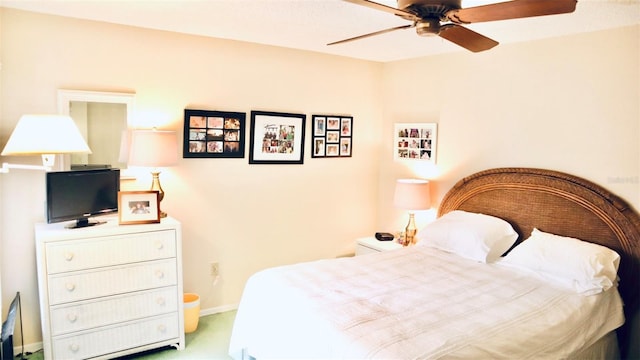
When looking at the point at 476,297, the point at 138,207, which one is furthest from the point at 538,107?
the point at 138,207

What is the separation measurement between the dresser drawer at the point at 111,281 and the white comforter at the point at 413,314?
0.69m

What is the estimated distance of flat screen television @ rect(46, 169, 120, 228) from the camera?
106 inches

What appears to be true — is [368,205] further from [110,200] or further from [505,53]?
[110,200]

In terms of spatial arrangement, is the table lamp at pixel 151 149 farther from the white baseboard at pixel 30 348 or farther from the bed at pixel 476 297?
the white baseboard at pixel 30 348

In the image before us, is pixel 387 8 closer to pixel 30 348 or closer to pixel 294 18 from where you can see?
pixel 294 18

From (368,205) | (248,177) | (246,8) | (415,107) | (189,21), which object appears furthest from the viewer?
(368,205)

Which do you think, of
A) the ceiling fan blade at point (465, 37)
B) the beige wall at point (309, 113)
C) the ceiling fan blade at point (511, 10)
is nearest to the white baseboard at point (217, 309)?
the beige wall at point (309, 113)

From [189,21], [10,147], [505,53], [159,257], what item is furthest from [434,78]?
[10,147]

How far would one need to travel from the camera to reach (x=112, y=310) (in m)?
2.84

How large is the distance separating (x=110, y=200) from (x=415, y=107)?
280 centimetres

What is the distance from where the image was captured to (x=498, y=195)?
3432mm

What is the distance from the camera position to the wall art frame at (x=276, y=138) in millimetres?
3803

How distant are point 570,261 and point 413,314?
3.97ft

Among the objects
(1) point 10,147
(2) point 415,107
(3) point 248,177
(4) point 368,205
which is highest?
(2) point 415,107
